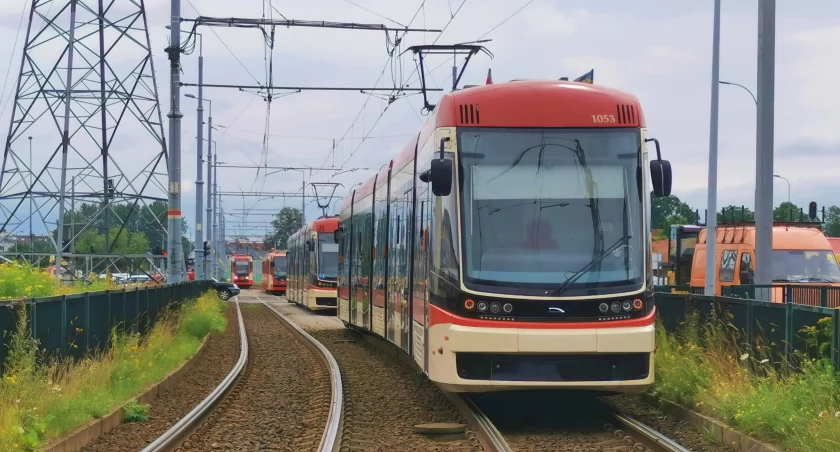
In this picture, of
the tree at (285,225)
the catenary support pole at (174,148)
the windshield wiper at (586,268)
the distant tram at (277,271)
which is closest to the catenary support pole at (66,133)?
the catenary support pole at (174,148)

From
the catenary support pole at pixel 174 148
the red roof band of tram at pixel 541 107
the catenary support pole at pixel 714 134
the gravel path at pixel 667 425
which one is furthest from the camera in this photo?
the catenary support pole at pixel 174 148

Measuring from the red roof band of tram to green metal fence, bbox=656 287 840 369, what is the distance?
2.22 m

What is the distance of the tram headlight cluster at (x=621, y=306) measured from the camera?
416 inches

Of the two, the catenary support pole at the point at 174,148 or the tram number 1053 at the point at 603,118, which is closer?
the tram number 1053 at the point at 603,118

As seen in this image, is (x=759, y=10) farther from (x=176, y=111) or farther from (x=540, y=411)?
(x=176, y=111)

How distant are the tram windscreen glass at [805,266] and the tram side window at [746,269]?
772 mm

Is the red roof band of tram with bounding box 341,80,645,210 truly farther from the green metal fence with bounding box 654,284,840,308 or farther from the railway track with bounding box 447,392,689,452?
the green metal fence with bounding box 654,284,840,308

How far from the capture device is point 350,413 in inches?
484

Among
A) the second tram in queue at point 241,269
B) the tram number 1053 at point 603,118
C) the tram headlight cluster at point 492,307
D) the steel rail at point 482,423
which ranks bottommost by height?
the second tram in queue at point 241,269

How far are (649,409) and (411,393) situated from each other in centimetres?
335

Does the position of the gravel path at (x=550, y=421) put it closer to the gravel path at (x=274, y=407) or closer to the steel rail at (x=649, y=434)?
the steel rail at (x=649, y=434)

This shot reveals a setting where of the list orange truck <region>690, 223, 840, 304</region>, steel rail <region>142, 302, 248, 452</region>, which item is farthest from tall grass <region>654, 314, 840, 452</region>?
orange truck <region>690, 223, 840, 304</region>

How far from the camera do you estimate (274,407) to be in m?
13.4

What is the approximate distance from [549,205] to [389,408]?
349 centimetres
